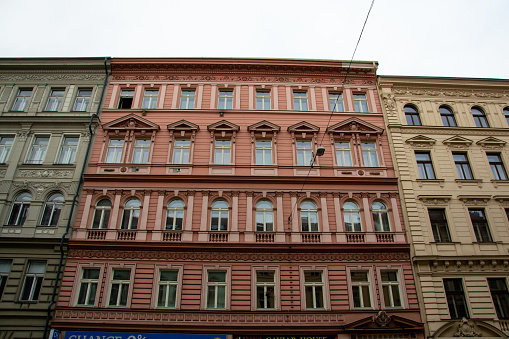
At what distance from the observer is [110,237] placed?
63.6 ft

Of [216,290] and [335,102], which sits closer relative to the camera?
[216,290]

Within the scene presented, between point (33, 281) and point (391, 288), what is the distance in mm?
18520

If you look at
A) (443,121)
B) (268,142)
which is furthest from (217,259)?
(443,121)

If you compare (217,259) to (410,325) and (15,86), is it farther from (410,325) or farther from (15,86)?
(15,86)

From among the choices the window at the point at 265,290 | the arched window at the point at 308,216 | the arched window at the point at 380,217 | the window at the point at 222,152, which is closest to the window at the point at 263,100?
the window at the point at 222,152

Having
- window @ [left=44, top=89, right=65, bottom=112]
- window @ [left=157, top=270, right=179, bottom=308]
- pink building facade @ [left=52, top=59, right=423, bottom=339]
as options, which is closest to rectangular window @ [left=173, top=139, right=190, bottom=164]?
pink building facade @ [left=52, top=59, right=423, bottom=339]

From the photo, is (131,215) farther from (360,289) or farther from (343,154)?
(343,154)

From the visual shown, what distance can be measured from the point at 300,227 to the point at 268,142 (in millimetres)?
6006

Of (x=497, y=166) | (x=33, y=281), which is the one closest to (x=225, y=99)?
(x=33, y=281)

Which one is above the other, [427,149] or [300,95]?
[300,95]

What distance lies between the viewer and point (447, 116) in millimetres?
24312

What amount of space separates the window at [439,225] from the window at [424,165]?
2.33m

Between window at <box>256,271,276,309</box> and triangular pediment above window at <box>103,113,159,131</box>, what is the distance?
36.9ft

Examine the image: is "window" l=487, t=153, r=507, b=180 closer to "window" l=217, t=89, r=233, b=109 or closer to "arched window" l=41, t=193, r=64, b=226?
"window" l=217, t=89, r=233, b=109
